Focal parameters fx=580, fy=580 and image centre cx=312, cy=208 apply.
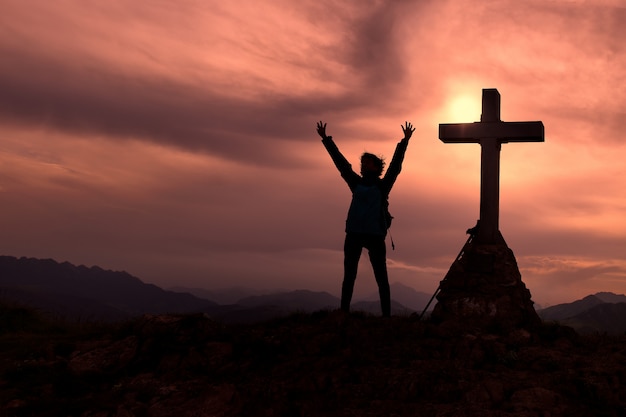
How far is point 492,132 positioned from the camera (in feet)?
37.2

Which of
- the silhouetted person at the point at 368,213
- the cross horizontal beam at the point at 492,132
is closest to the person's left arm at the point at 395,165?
the silhouetted person at the point at 368,213

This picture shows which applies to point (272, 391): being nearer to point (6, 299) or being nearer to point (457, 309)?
point (457, 309)

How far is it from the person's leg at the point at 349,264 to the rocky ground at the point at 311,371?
0.45 m

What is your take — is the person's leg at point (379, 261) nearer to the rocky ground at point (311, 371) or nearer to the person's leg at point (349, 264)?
the person's leg at point (349, 264)

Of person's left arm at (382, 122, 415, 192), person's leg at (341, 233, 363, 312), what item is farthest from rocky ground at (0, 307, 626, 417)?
person's left arm at (382, 122, 415, 192)

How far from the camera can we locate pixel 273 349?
7.96 metres

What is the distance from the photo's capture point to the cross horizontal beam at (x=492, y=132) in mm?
11115

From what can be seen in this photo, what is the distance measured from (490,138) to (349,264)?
4002 millimetres

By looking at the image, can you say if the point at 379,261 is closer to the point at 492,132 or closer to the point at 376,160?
the point at 376,160

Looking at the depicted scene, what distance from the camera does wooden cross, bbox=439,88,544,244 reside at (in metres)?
11.1

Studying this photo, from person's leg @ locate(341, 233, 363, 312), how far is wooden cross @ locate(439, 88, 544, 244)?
2.75 meters

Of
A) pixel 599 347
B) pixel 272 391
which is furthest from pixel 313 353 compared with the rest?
pixel 599 347

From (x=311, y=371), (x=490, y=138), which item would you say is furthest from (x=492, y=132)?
(x=311, y=371)

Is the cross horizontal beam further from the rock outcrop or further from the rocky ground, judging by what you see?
the rocky ground
